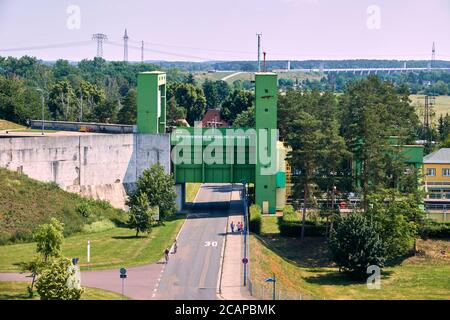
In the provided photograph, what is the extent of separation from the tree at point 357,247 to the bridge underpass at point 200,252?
842cm

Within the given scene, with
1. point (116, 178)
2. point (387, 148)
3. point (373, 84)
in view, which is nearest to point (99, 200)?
point (116, 178)

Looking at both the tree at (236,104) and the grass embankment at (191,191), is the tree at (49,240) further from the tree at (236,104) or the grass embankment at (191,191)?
the tree at (236,104)

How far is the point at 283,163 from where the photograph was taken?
80.5m

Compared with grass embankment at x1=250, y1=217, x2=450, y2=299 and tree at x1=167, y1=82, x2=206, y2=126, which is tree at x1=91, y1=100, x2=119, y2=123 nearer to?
tree at x1=167, y1=82, x2=206, y2=126

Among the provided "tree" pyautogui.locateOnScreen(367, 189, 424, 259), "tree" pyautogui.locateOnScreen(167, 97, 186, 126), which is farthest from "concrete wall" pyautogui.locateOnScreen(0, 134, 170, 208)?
"tree" pyautogui.locateOnScreen(167, 97, 186, 126)

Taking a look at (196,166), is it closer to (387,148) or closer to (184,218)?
(184,218)

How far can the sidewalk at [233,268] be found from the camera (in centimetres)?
4741

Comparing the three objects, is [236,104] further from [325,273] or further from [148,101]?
[325,273]

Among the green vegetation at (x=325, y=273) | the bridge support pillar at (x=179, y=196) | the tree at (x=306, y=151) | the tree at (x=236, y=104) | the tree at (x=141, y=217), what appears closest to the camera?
the green vegetation at (x=325, y=273)

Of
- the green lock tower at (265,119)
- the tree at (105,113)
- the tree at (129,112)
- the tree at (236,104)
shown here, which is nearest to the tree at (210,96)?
the tree at (236,104)

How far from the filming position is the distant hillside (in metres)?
→ 61.7

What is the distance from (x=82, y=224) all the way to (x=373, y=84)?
49.5m

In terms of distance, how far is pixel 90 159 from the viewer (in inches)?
3004

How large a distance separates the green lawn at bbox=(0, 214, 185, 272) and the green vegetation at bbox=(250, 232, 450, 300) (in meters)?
6.80
